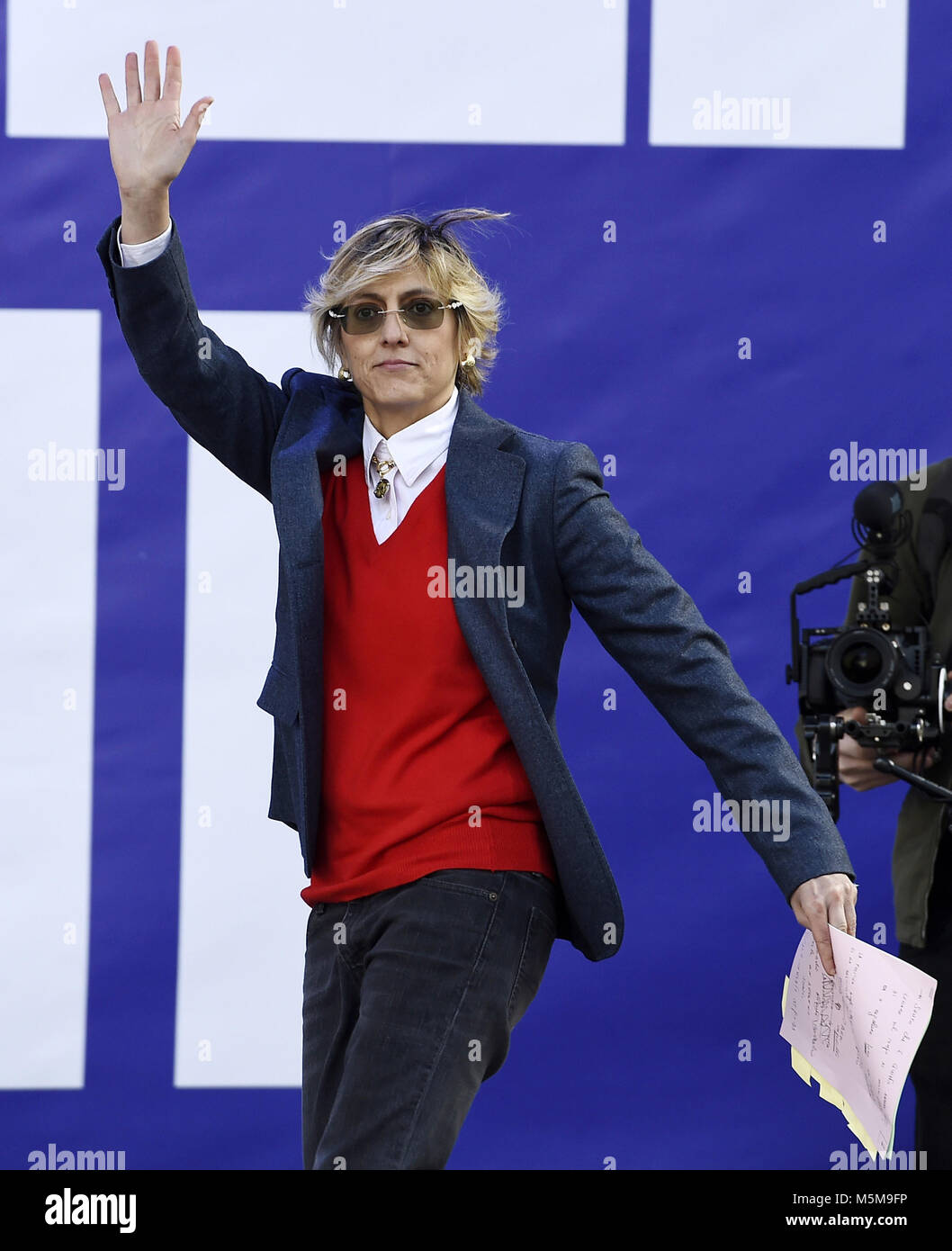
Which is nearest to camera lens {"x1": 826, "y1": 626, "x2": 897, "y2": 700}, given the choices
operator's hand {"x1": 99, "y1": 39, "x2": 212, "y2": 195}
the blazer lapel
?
the blazer lapel

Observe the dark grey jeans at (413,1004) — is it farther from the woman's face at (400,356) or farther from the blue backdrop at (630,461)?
the blue backdrop at (630,461)

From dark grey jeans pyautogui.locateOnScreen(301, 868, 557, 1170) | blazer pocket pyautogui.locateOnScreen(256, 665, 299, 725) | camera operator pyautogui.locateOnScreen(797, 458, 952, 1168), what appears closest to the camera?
dark grey jeans pyautogui.locateOnScreen(301, 868, 557, 1170)

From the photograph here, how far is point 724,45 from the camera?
3.37 metres

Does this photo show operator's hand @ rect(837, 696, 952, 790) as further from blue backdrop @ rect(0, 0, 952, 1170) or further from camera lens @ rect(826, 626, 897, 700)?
blue backdrop @ rect(0, 0, 952, 1170)

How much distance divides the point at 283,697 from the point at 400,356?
499mm

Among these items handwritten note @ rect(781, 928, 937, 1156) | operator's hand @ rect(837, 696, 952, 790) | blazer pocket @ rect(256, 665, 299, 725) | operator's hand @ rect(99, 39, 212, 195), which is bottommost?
handwritten note @ rect(781, 928, 937, 1156)

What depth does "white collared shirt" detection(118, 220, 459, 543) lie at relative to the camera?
214cm

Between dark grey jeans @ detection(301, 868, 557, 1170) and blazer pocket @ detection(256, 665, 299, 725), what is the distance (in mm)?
259

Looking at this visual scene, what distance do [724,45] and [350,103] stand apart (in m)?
0.81

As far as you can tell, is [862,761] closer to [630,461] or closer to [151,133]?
[630,461]

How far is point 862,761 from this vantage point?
2.70m

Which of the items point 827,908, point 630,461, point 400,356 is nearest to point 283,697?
point 400,356

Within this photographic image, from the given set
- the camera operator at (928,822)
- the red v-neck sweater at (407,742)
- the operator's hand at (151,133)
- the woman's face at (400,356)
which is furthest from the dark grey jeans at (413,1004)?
the operator's hand at (151,133)

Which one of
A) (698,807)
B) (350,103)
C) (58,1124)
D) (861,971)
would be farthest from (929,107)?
(58,1124)
